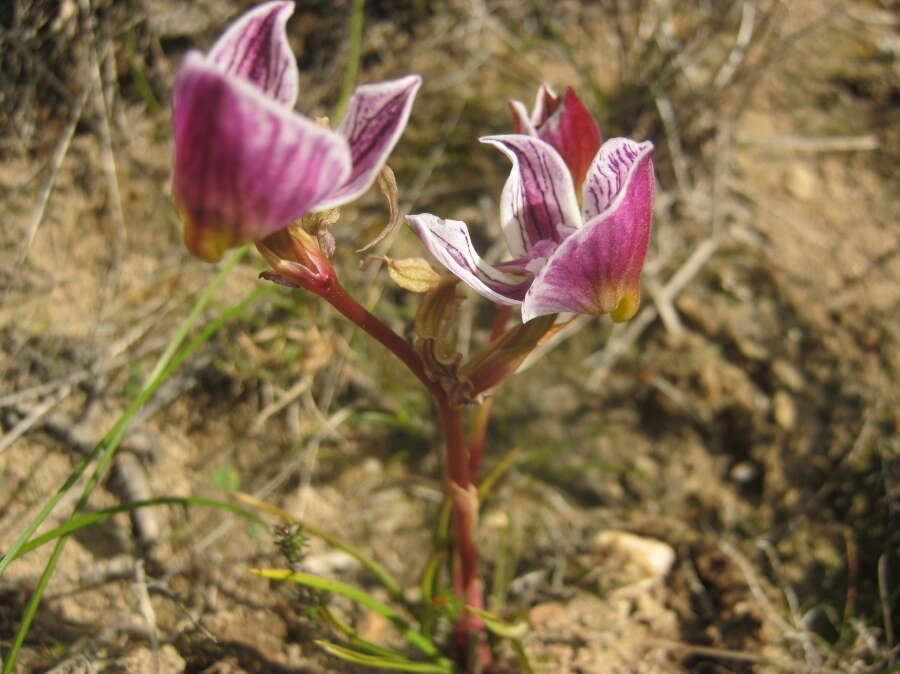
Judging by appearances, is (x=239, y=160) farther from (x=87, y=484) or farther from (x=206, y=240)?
(x=87, y=484)

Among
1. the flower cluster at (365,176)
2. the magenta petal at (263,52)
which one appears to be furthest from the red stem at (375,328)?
the magenta petal at (263,52)

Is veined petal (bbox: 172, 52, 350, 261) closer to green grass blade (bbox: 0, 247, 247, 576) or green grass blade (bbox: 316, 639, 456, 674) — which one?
green grass blade (bbox: 0, 247, 247, 576)

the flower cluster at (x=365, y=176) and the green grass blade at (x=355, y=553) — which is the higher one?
the flower cluster at (x=365, y=176)

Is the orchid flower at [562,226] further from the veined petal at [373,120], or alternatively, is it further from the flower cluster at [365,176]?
the veined petal at [373,120]

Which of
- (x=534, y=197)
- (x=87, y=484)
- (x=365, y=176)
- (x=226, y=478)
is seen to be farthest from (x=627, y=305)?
(x=226, y=478)

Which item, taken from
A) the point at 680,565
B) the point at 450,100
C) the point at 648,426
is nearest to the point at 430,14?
the point at 450,100

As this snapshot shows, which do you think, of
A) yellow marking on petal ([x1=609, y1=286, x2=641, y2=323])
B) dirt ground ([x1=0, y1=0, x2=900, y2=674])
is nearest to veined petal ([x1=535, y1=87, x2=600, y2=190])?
yellow marking on petal ([x1=609, y1=286, x2=641, y2=323])

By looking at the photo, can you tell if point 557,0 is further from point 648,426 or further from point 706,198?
point 648,426
